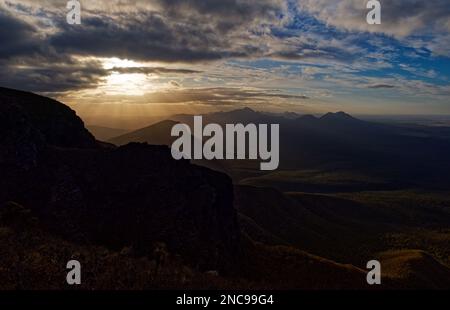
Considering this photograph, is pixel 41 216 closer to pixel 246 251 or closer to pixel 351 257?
pixel 246 251

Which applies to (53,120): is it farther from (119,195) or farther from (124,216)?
(124,216)

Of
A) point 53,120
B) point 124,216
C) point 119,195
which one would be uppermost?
point 53,120

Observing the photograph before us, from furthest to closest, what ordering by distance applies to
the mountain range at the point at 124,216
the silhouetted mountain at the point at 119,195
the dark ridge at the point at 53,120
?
the dark ridge at the point at 53,120 < the silhouetted mountain at the point at 119,195 < the mountain range at the point at 124,216

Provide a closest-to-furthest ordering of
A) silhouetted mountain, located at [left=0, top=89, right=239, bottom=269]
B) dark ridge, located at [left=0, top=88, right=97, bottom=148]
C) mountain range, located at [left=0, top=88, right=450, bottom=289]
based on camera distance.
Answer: mountain range, located at [left=0, top=88, right=450, bottom=289], silhouetted mountain, located at [left=0, top=89, right=239, bottom=269], dark ridge, located at [left=0, top=88, right=97, bottom=148]

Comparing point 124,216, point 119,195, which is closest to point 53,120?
point 119,195

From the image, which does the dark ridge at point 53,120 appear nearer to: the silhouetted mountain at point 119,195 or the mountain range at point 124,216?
the mountain range at point 124,216

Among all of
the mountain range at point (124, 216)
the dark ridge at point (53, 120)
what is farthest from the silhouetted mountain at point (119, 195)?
the dark ridge at point (53, 120)

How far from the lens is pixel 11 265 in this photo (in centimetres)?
1803

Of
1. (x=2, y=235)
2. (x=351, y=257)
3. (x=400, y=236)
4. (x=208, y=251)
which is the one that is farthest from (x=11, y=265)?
(x=400, y=236)

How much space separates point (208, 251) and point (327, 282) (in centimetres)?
1302

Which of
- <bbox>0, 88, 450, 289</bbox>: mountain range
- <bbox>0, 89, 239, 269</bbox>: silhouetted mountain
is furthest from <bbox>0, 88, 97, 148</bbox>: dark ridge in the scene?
<bbox>0, 89, 239, 269</bbox>: silhouetted mountain

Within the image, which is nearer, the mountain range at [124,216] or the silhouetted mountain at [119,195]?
the mountain range at [124,216]

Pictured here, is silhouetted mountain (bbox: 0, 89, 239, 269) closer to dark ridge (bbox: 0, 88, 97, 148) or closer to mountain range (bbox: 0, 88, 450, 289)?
mountain range (bbox: 0, 88, 450, 289)

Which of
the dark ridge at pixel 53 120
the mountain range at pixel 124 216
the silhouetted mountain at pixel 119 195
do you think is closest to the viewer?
the mountain range at pixel 124 216
